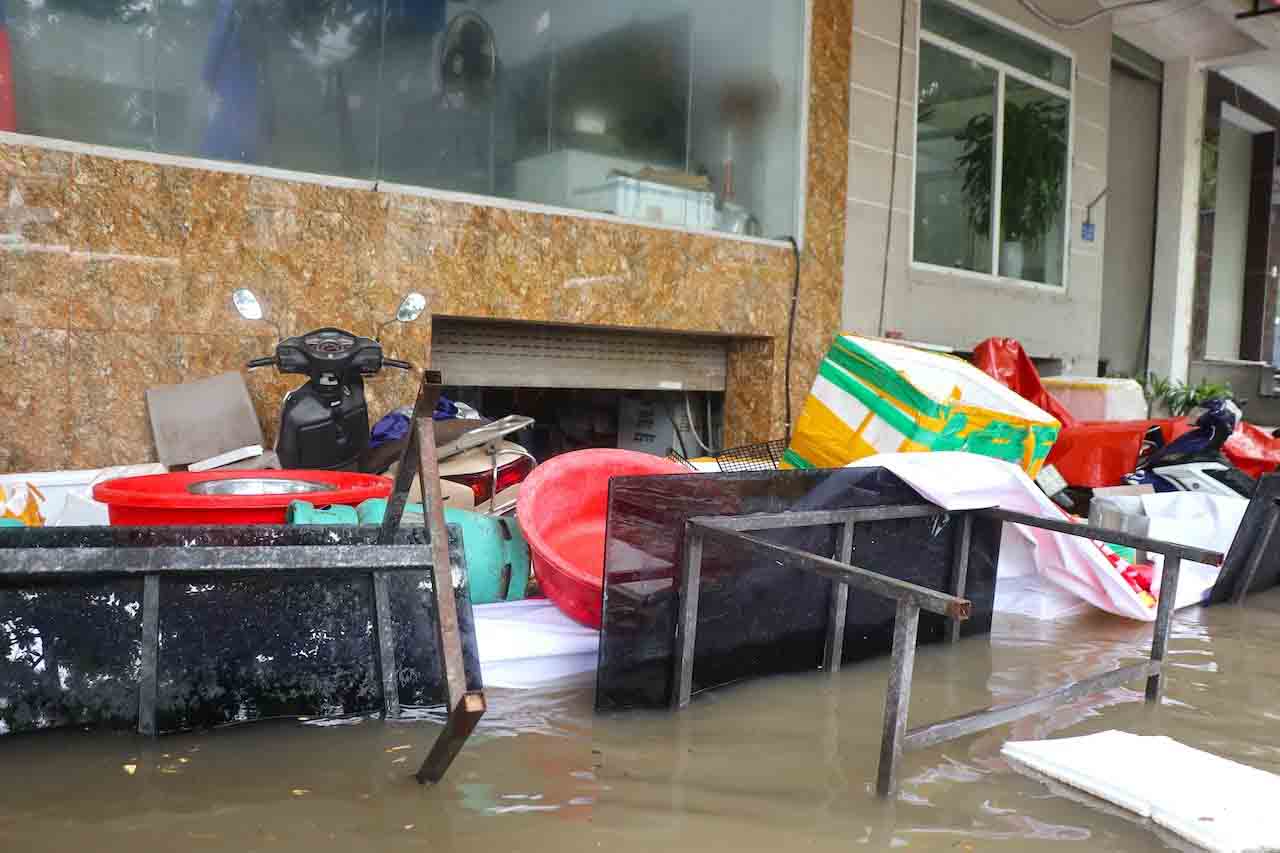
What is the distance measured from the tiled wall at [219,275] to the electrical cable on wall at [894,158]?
6.40 feet

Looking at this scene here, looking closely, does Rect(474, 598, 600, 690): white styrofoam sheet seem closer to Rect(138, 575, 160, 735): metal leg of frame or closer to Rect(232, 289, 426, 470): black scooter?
Rect(138, 575, 160, 735): metal leg of frame

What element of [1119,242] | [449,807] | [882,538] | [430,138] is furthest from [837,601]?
[1119,242]

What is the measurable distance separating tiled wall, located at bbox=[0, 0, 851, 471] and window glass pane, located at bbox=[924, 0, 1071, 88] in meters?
3.46

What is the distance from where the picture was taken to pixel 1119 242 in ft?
40.3

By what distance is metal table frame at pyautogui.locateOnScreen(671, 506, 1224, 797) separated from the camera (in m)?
2.33

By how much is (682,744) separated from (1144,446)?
16.5 feet

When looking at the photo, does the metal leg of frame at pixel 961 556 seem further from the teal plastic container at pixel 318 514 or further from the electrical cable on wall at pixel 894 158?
the electrical cable on wall at pixel 894 158

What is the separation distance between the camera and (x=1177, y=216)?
39.2ft

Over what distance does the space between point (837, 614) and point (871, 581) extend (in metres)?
1.15

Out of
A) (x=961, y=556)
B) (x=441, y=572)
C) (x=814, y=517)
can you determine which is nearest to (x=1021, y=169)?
(x=961, y=556)

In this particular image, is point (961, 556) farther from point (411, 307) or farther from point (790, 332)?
point (790, 332)

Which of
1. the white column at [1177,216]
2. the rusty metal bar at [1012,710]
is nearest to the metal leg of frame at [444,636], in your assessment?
the rusty metal bar at [1012,710]

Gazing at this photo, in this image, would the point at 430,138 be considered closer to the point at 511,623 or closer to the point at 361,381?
the point at 361,381

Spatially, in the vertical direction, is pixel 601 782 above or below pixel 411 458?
below
